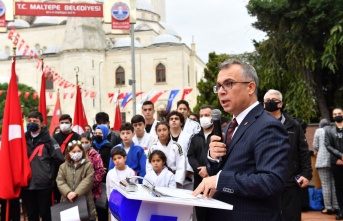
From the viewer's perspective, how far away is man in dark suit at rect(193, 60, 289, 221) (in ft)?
7.61

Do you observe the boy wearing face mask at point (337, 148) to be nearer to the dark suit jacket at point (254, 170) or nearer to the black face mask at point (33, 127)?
the black face mask at point (33, 127)

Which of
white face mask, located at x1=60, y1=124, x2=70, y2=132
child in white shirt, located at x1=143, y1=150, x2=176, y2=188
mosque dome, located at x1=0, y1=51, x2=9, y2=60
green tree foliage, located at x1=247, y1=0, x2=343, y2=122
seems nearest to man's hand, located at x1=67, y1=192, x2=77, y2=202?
child in white shirt, located at x1=143, y1=150, x2=176, y2=188

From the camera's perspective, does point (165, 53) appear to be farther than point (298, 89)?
Yes

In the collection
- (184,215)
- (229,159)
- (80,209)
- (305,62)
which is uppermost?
(305,62)

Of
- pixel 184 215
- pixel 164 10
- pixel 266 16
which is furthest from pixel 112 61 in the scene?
pixel 184 215

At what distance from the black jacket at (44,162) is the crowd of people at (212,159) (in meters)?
0.01

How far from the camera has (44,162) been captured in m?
6.49

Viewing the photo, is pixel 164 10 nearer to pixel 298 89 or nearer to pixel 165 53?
pixel 165 53

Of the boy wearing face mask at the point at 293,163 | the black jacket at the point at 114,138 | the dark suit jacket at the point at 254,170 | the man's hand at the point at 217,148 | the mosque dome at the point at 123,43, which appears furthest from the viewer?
the mosque dome at the point at 123,43

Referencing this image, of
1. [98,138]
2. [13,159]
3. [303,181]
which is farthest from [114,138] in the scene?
[303,181]

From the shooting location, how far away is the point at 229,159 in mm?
2490

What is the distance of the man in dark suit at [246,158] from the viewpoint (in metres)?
2.32

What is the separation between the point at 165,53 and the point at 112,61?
6.72 m

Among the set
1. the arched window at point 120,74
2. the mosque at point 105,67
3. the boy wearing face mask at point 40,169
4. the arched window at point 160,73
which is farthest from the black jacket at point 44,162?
the arched window at point 120,74
